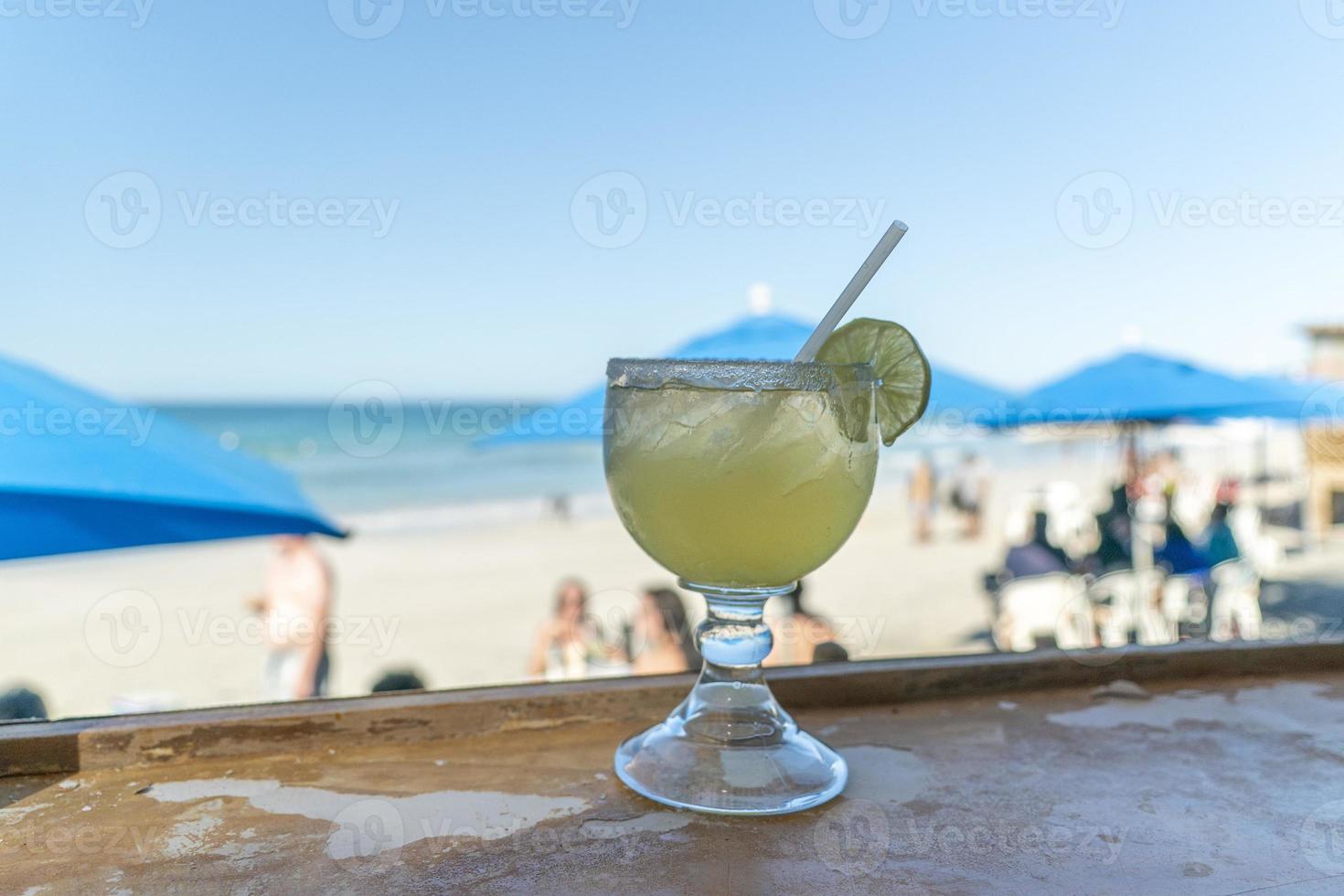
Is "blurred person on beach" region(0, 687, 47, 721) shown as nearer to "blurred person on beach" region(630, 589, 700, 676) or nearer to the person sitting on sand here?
"blurred person on beach" region(630, 589, 700, 676)

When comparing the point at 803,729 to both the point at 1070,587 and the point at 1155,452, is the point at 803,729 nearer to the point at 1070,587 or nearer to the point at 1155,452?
the point at 1070,587

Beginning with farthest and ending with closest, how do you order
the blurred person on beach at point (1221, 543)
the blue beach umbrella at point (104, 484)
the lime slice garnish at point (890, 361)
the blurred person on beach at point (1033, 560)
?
1. the blurred person on beach at point (1221, 543)
2. the blurred person on beach at point (1033, 560)
3. the blue beach umbrella at point (104, 484)
4. the lime slice garnish at point (890, 361)

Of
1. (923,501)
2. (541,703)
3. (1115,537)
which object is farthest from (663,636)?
(923,501)

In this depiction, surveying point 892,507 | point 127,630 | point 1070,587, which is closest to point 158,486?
point 1070,587

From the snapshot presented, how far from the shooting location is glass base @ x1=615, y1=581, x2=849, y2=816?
819mm

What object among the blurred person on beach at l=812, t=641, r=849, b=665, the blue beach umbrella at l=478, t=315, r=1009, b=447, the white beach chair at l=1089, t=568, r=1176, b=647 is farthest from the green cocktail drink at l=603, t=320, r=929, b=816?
the white beach chair at l=1089, t=568, r=1176, b=647

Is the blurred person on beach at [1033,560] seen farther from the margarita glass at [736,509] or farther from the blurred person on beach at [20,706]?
the margarita glass at [736,509]

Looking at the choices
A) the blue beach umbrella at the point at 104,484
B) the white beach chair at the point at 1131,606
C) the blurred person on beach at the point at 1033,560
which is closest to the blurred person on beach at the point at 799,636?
the white beach chair at the point at 1131,606

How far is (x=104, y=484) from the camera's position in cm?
274

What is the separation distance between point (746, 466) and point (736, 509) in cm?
4

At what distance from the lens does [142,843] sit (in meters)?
0.74

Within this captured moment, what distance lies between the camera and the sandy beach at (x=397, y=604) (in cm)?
841

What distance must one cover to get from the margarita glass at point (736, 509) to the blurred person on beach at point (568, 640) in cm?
426

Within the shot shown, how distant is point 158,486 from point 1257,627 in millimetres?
6456
